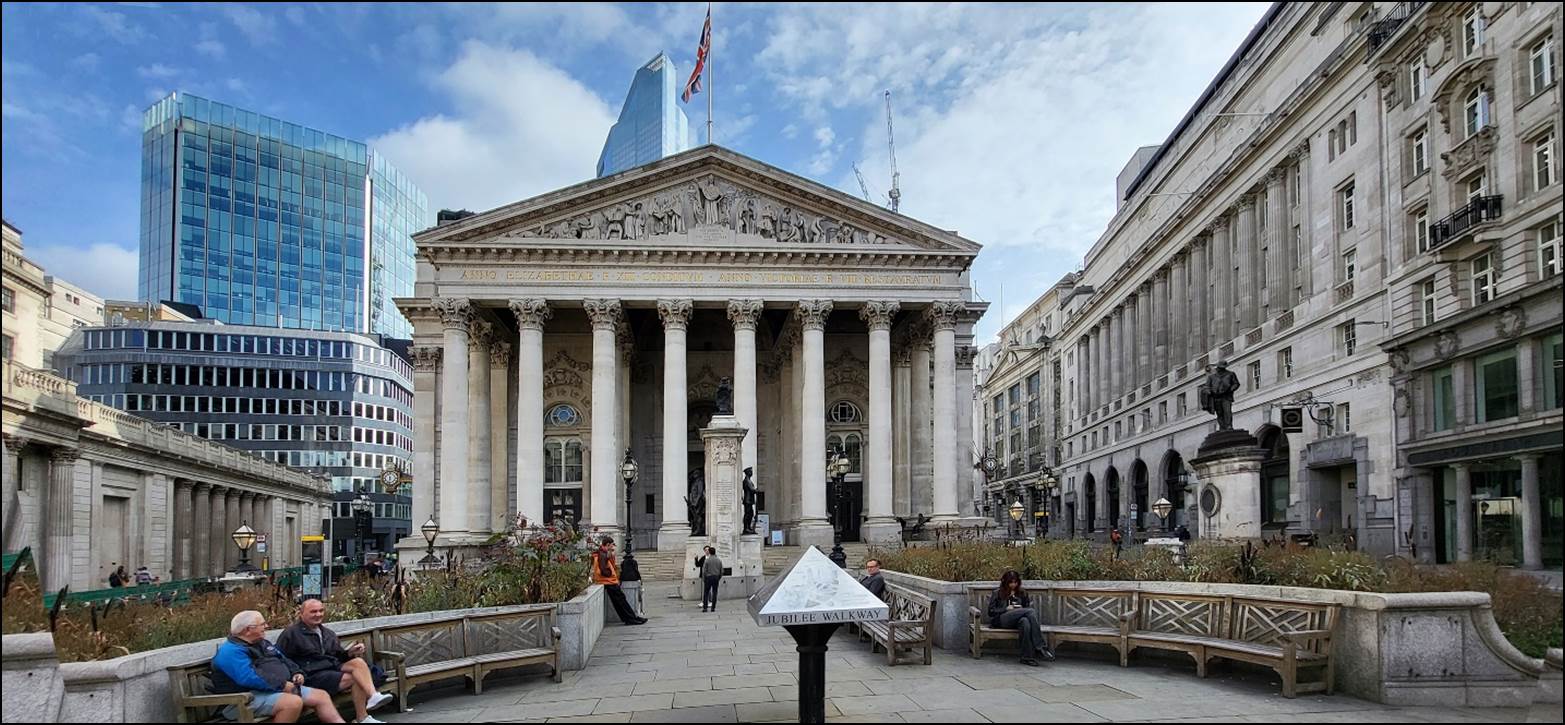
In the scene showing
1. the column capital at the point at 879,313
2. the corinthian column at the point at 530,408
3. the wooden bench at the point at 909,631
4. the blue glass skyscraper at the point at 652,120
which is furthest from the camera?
the blue glass skyscraper at the point at 652,120

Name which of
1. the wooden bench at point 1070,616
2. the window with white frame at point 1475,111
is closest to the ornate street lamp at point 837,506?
the wooden bench at point 1070,616

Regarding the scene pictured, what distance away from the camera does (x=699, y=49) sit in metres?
43.6

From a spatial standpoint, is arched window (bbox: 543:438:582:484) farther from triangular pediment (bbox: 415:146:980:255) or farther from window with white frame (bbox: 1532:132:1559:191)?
window with white frame (bbox: 1532:132:1559:191)

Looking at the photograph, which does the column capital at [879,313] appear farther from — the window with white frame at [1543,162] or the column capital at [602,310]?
the window with white frame at [1543,162]

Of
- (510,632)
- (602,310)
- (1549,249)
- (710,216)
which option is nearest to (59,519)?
(602,310)

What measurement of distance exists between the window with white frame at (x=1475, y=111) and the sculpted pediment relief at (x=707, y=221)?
1940 cm

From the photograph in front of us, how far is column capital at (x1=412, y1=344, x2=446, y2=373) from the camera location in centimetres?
4838

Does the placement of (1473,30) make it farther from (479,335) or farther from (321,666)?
(479,335)

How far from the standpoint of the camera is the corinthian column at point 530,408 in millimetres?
40438

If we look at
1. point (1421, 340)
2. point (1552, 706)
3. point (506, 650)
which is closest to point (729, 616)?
point (506, 650)

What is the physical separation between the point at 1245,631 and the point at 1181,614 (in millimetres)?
935

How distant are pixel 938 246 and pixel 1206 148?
2170 cm

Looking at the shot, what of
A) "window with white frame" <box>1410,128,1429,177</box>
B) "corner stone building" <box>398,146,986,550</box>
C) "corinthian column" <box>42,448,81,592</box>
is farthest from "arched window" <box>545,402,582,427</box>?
"window with white frame" <box>1410,128,1429,177</box>

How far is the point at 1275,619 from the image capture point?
35.8ft
